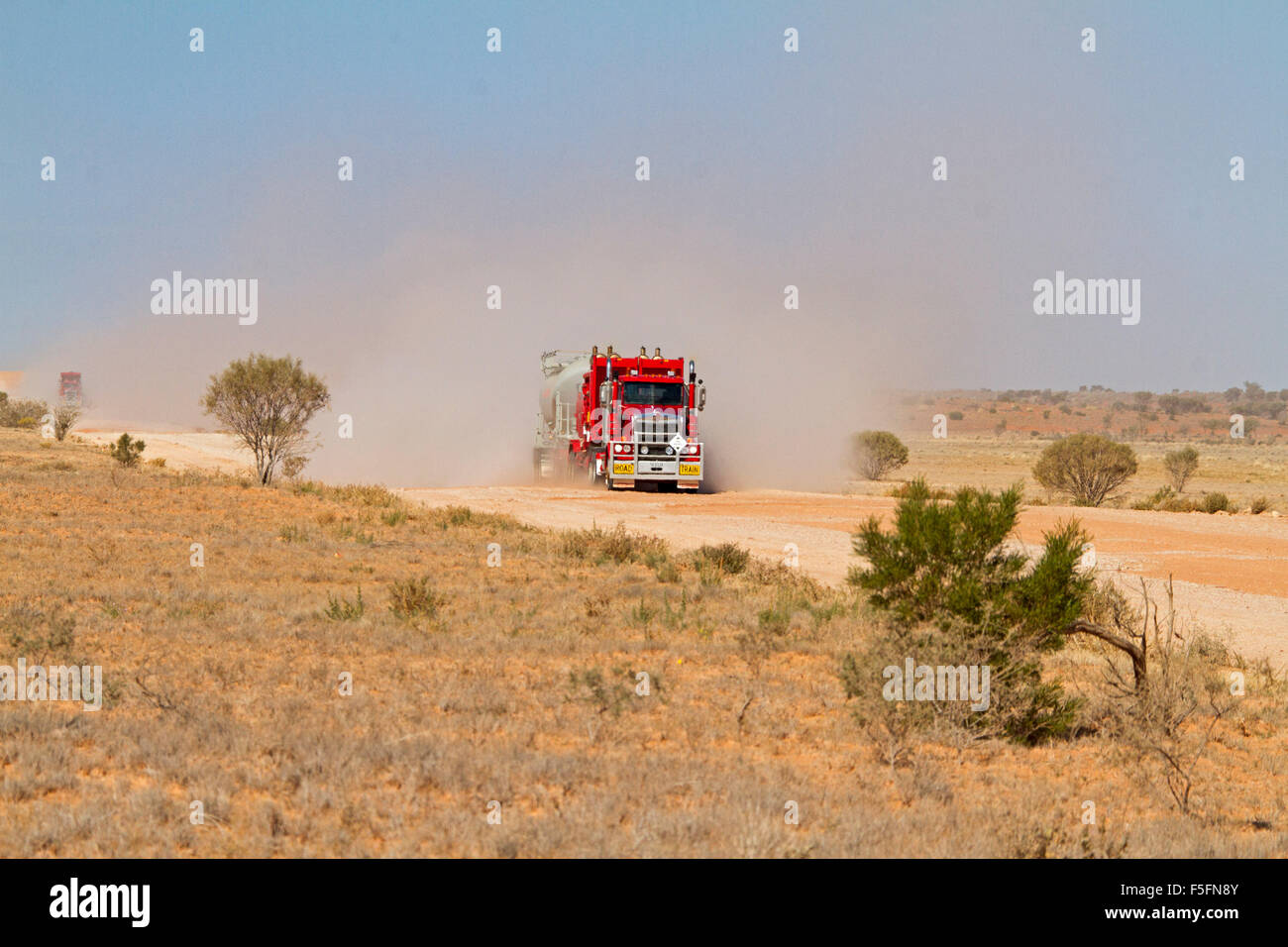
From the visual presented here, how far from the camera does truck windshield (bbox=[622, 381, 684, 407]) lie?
32.9m

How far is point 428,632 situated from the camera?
1230 centimetres

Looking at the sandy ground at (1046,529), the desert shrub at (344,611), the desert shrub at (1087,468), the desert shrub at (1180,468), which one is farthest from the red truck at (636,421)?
the desert shrub at (1180,468)

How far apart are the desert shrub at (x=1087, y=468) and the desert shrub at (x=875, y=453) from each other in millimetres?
12423

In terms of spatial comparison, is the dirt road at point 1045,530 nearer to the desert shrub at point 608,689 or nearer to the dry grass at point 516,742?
the dry grass at point 516,742

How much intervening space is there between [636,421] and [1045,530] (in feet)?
53.3

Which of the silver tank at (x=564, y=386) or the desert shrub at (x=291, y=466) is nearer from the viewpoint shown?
the silver tank at (x=564, y=386)

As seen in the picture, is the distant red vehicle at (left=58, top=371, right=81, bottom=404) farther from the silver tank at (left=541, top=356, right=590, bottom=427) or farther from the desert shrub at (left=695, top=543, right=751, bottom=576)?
the desert shrub at (left=695, top=543, right=751, bottom=576)

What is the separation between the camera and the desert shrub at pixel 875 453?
56.5 meters

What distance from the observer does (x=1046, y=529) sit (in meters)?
25.3

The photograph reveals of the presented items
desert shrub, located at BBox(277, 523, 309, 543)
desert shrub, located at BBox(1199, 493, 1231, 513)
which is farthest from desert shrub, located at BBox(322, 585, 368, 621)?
desert shrub, located at BBox(1199, 493, 1231, 513)

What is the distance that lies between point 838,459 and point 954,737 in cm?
3971

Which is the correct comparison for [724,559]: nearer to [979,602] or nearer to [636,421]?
[979,602]
